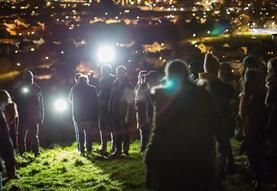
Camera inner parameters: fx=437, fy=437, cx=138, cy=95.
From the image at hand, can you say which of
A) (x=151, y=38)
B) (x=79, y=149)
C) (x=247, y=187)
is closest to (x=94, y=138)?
(x=79, y=149)

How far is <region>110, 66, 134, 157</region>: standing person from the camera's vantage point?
10836mm

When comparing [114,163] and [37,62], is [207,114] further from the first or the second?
[37,62]

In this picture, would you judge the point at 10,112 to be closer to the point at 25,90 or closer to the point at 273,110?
the point at 25,90

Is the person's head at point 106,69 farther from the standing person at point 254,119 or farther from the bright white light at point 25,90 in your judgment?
→ the standing person at point 254,119

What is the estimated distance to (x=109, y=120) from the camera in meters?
11.2

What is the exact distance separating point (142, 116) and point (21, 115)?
3.18 meters

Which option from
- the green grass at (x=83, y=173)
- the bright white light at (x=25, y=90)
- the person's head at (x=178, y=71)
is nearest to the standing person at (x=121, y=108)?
the green grass at (x=83, y=173)

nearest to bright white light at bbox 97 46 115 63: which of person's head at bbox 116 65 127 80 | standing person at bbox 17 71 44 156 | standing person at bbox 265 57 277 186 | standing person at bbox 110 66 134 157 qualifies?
standing person at bbox 17 71 44 156

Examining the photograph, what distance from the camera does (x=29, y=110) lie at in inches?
449

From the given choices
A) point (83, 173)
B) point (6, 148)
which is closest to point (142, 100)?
point (83, 173)

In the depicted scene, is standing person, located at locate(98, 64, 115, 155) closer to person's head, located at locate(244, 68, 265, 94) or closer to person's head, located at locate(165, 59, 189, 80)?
person's head, located at locate(244, 68, 265, 94)

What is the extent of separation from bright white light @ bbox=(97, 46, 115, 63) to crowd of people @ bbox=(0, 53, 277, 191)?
9.69 meters

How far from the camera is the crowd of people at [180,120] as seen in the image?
4.41m

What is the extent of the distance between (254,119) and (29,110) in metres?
6.29
